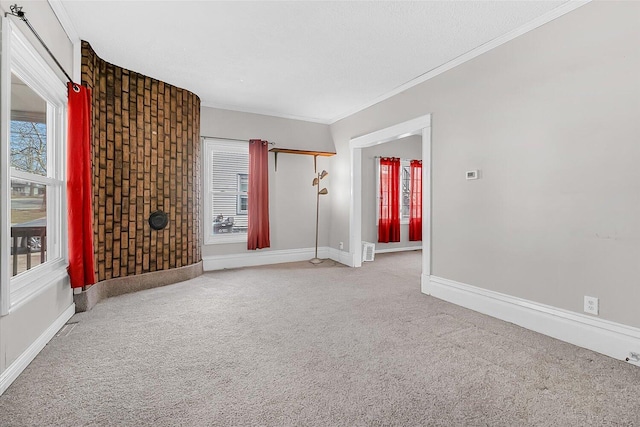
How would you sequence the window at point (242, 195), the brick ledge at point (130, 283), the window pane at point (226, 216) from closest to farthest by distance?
the brick ledge at point (130, 283) → the window pane at point (226, 216) → the window at point (242, 195)

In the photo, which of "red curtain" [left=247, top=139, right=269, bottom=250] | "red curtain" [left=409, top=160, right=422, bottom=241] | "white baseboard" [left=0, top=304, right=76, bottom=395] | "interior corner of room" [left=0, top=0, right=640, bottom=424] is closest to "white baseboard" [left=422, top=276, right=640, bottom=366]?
"interior corner of room" [left=0, top=0, right=640, bottom=424]

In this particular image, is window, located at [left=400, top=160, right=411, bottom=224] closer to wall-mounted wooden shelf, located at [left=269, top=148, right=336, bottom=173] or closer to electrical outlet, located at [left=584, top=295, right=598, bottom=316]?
wall-mounted wooden shelf, located at [left=269, top=148, right=336, bottom=173]

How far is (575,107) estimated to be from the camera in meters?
2.48

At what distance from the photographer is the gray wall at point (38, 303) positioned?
189 cm

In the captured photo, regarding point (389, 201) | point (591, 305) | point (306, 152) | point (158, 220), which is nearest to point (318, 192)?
point (306, 152)

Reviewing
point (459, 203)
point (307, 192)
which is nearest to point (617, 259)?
point (459, 203)

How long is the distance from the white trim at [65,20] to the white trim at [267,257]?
3.11 m

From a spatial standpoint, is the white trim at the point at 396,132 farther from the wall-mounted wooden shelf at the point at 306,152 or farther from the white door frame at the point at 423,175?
the wall-mounted wooden shelf at the point at 306,152

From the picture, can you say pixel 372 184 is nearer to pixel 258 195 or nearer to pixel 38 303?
pixel 258 195

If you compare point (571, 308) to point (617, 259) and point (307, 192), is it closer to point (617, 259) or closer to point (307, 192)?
point (617, 259)

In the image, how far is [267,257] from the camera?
5520mm

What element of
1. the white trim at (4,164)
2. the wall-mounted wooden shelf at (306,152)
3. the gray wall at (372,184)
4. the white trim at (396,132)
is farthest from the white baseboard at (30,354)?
the gray wall at (372,184)

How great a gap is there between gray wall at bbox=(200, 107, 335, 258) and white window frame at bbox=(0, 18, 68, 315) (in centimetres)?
233

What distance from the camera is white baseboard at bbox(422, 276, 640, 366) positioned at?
2.23 m
